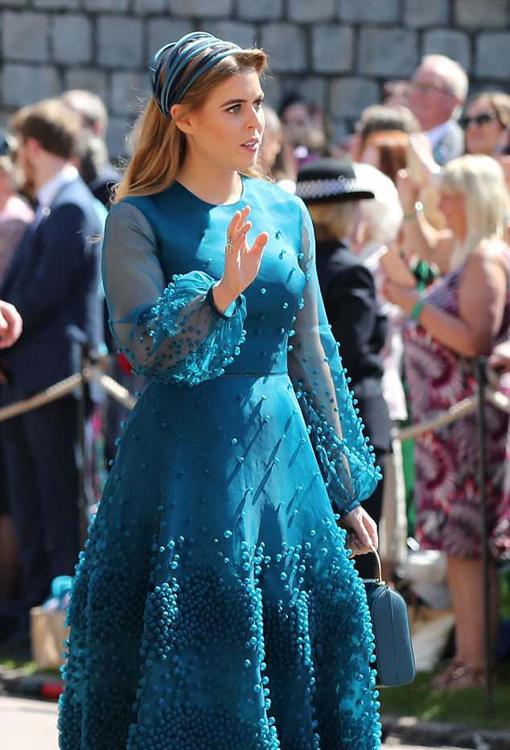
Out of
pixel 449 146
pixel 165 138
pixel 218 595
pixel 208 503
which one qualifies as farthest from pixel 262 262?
pixel 449 146

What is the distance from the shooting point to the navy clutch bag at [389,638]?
4.14 meters

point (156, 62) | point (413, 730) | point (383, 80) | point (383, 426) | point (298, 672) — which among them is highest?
point (383, 80)

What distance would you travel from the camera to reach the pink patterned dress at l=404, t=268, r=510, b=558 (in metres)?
6.29

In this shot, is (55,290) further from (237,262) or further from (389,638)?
(237,262)

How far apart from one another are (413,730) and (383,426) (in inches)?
38.7

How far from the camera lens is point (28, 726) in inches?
240

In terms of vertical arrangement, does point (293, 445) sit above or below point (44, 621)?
above

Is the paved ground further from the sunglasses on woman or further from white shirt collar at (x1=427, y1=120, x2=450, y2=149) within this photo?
white shirt collar at (x1=427, y1=120, x2=450, y2=149)

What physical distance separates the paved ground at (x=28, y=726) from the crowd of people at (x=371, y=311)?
86 cm

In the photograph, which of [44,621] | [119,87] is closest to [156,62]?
[44,621]

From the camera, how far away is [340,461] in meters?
4.22

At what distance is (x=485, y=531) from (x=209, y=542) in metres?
2.40

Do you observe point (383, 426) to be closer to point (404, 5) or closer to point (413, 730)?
point (413, 730)

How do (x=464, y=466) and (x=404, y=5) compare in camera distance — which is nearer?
(x=464, y=466)
